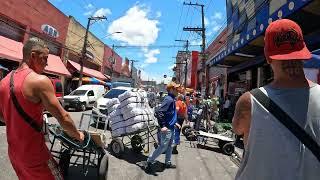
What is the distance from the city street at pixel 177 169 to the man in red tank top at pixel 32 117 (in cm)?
349

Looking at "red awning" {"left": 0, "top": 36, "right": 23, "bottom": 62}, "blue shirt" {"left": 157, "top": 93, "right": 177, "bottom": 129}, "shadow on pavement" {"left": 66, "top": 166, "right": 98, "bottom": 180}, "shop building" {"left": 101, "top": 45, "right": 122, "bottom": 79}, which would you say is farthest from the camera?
"shop building" {"left": 101, "top": 45, "right": 122, "bottom": 79}

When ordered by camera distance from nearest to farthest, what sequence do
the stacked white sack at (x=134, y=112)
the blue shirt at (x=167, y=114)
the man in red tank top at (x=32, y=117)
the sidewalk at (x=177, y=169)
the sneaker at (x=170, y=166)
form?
the man in red tank top at (x=32, y=117) → the sidewalk at (x=177, y=169) → the blue shirt at (x=167, y=114) → the sneaker at (x=170, y=166) → the stacked white sack at (x=134, y=112)

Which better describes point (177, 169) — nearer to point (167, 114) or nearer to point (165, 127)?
point (165, 127)

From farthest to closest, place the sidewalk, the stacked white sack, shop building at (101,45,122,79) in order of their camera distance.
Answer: shop building at (101,45,122,79)
the stacked white sack
the sidewalk

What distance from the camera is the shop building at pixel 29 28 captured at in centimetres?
2503

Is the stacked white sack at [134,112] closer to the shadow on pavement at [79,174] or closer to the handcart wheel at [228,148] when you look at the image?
the shadow on pavement at [79,174]

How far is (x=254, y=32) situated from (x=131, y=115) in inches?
257

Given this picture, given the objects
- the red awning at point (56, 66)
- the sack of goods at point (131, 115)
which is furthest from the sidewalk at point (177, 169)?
the red awning at point (56, 66)

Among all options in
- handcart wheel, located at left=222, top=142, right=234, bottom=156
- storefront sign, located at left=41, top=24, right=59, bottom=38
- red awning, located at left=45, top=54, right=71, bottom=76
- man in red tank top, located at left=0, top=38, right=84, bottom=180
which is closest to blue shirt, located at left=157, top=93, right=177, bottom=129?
handcart wheel, located at left=222, top=142, right=234, bottom=156

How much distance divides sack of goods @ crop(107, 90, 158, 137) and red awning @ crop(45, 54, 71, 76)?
23.0 m

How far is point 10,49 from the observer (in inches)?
986

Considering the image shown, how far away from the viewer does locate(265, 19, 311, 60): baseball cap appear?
2.08m

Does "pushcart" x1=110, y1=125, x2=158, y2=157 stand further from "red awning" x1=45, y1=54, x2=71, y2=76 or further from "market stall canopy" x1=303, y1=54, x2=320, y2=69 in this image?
"red awning" x1=45, y1=54, x2=71, y2=76

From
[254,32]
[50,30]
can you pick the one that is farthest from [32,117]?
[50,30]
